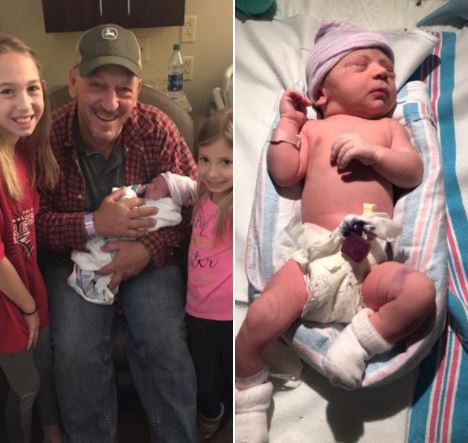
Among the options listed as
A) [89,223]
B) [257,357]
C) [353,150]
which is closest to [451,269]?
[353,150]

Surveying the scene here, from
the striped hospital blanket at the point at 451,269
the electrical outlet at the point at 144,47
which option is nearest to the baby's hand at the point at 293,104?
the striped hospital blanket at the point at 451,269

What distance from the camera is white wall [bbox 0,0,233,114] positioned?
56 cm

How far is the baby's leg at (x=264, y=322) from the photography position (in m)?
0.72

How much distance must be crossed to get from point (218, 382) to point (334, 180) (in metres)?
0.39

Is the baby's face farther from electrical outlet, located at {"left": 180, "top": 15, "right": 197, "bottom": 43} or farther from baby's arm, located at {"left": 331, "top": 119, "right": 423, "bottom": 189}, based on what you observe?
electrical outlet, located at {"left": 180, "top": 15, "right": 197, "bottom": 43}

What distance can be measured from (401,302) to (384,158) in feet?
0.77

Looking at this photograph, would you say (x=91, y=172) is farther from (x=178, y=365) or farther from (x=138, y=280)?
(x=178, y=365)

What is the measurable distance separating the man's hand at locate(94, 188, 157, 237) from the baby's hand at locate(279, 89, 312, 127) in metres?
0.40

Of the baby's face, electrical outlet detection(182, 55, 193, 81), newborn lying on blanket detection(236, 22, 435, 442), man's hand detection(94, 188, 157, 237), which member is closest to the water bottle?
electrical outlet detection(182, 55, 193, 81)

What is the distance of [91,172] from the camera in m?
0.59

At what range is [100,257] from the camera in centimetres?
Result: 59

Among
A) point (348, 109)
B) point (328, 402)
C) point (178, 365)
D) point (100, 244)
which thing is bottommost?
point (328, 402)

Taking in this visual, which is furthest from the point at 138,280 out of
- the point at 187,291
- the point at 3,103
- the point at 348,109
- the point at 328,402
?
the point at 348,109

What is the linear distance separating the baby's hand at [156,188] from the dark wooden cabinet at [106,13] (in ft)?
0.54
